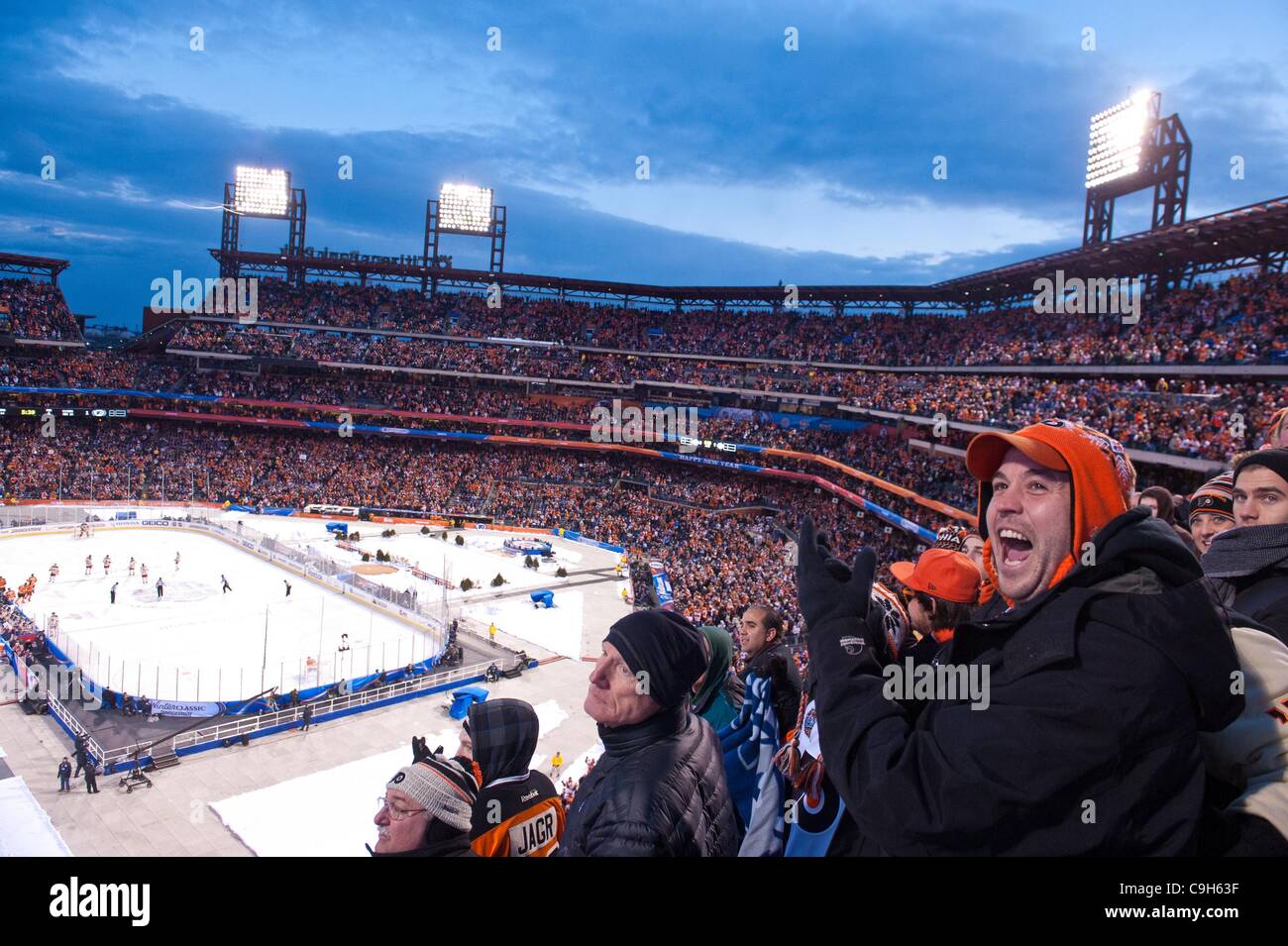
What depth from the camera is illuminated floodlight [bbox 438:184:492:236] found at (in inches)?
2667

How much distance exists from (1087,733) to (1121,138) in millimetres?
44919

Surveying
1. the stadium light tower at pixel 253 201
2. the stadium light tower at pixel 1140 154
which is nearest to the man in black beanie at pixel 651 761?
the stadium light tower at pixel 1140 154

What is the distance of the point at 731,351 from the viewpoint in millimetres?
59312

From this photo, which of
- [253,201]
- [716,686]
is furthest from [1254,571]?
[253,201]

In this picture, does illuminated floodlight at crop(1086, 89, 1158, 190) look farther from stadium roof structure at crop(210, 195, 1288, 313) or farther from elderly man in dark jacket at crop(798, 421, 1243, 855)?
elderly man in dark jacket at crop(798, 421, 1243, 855)

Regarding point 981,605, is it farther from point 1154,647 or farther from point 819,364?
point 819,364

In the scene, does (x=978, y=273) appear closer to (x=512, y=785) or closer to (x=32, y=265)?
(x=512, y=785)

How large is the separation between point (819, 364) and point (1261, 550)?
52.0 metres

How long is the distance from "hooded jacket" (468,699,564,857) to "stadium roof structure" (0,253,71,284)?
74.5 metres

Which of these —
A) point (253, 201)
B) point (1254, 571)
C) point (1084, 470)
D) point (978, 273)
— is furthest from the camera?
point (253, 201)

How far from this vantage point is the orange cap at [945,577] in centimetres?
386

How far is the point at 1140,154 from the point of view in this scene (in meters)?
35.8
